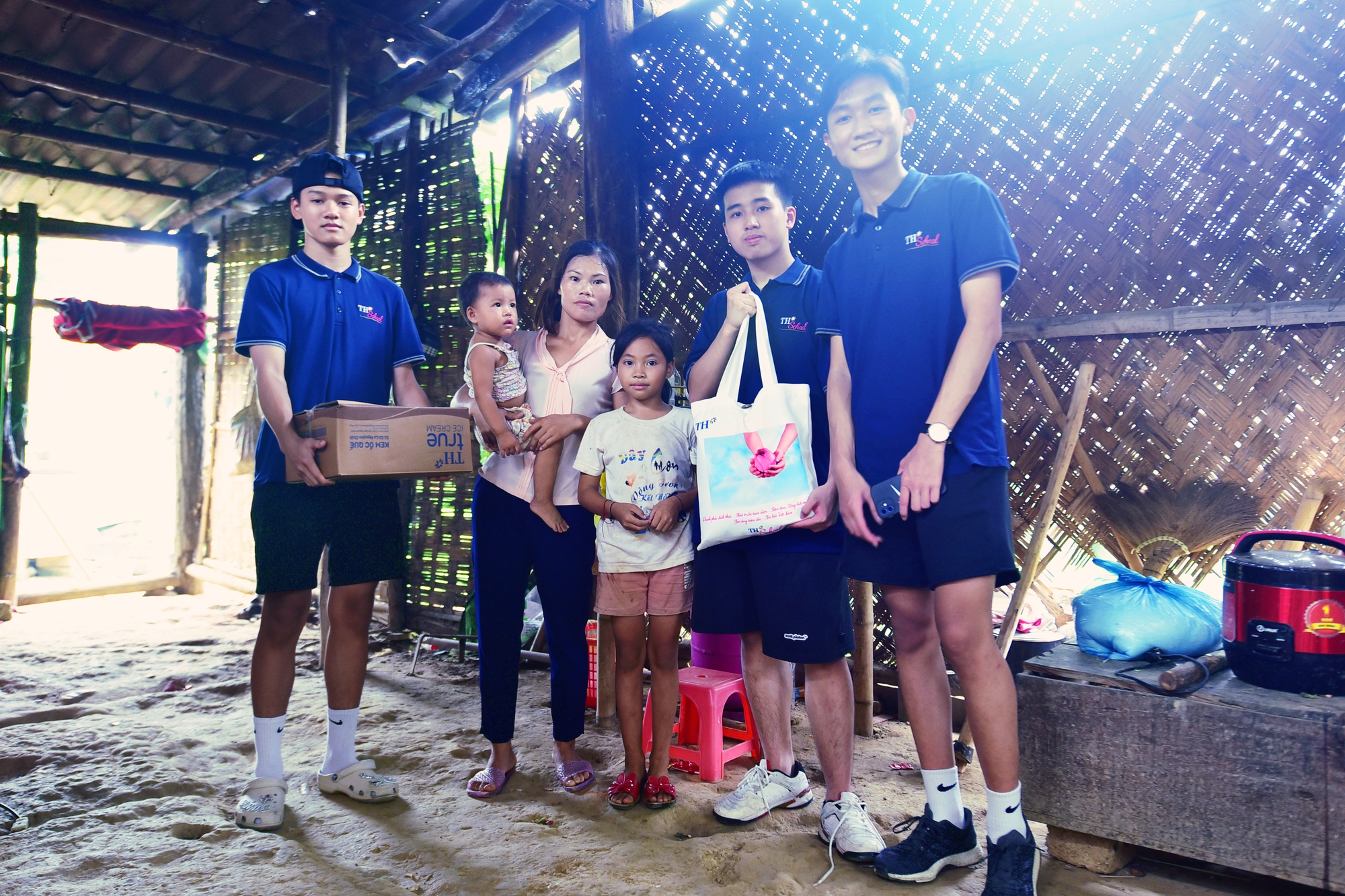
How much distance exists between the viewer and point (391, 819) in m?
2.26

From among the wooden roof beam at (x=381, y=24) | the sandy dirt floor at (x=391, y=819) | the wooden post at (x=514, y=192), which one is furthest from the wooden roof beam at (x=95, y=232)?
the wooden post at (x=514, y=192)

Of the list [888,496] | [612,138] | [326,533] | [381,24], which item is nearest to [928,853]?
[888,496]

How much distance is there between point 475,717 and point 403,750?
0.42 metres

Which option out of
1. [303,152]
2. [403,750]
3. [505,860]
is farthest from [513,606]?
[303,152]

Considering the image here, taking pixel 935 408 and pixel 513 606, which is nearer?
pixel 935 408

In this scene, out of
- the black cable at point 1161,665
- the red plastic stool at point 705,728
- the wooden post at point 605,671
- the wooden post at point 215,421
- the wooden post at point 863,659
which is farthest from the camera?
the wooden post at point 215,421

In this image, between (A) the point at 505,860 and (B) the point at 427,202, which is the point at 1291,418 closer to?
(A) the point at 505,860

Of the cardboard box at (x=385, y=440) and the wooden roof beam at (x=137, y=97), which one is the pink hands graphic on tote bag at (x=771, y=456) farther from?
the wooden roof beam at (x=137, y=97)

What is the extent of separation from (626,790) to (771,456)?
109cm

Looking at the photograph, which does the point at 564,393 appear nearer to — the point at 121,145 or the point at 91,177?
the point at 121,145

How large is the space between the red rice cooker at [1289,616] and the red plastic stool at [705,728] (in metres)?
1.30

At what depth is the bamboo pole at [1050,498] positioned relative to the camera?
2.60 meters

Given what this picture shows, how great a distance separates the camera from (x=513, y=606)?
2.41 metres

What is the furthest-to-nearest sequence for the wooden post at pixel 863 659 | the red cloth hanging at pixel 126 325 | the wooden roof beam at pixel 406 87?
the red cloth hanging at pixel 126 325, the wooden roof beam at pixel 406 87, the wooden post at pixel 863 659
